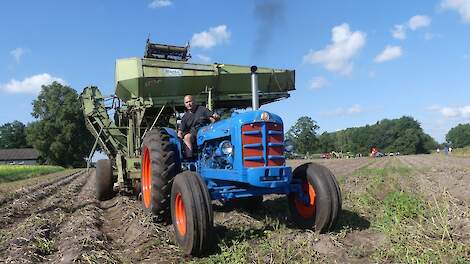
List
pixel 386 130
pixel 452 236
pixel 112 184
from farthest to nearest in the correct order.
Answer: pixel 386 130, pixel 112 184, pixel 452 236

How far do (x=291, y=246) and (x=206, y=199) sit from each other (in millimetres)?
1021

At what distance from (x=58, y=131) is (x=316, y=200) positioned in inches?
2428

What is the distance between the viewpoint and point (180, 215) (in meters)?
5.51

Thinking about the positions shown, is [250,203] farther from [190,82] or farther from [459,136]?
[459,136]

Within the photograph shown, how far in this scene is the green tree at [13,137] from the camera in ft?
359

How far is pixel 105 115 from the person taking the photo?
1143 centimetres

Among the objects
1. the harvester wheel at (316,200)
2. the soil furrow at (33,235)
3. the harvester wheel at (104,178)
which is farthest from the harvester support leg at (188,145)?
the harvester wheel at (104,178)

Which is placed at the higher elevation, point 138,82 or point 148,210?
point 138,82

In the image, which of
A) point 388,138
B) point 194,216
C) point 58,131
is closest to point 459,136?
point 388,138

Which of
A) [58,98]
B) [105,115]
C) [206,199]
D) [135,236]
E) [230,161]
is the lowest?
[135,236]

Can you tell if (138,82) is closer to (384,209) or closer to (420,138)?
(384,209)

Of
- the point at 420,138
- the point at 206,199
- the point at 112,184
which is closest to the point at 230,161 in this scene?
the point at 206,199

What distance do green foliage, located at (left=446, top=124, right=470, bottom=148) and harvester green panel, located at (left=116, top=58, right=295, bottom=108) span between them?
14286 centimetres

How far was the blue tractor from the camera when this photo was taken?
5.30 meters
